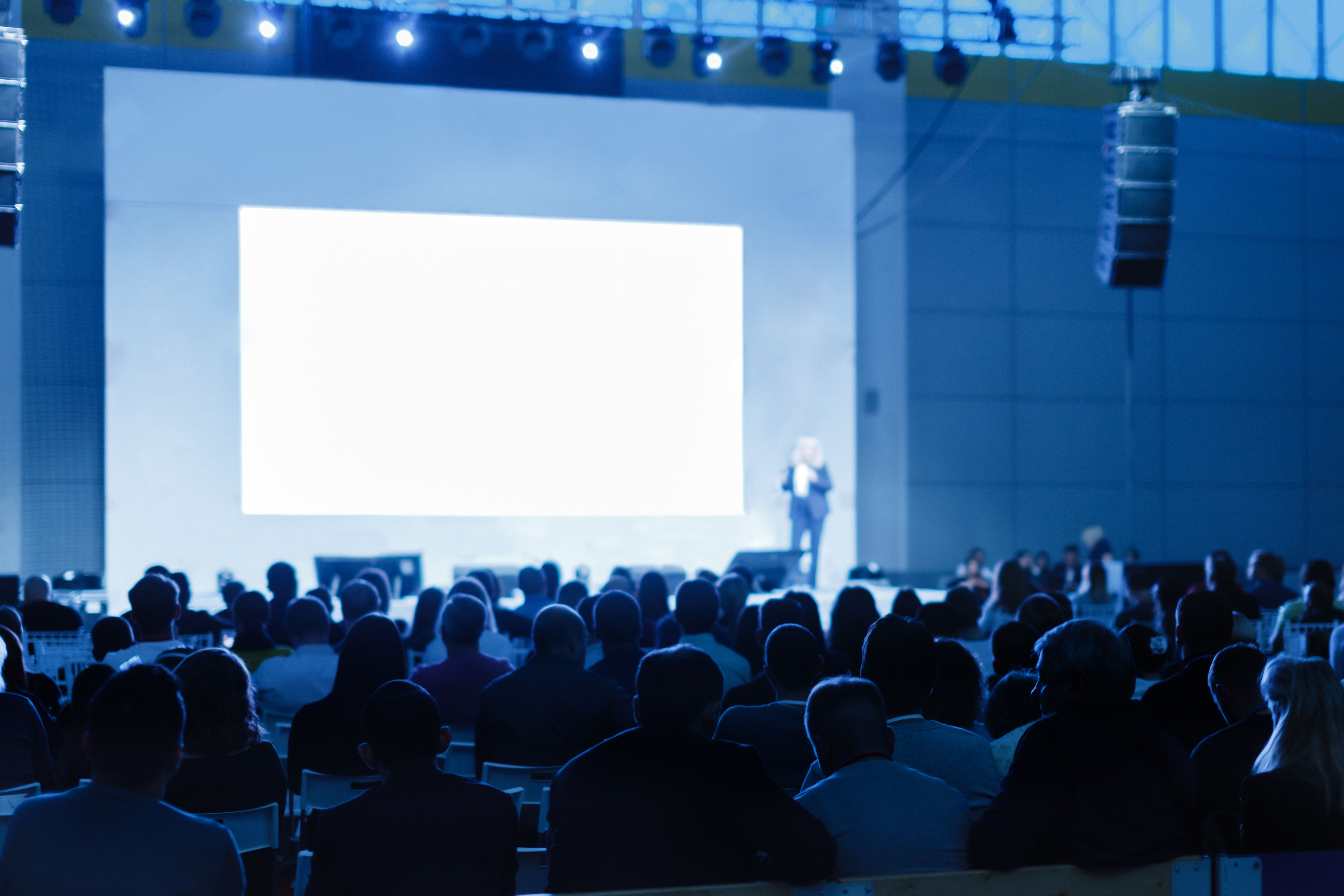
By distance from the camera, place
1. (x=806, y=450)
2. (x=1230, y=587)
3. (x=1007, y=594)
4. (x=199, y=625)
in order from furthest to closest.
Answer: (x=806, y=450)
(x=1007, y=594)
(x=1230, y=587)
(x=199, y=625)

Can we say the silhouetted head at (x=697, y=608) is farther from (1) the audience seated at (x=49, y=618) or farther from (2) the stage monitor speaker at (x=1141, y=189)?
(2) the stage monitor speaker at (x=1141, y=189)

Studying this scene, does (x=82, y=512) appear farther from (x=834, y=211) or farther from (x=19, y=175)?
(x=834, y=211)

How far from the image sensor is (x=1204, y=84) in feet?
44.9

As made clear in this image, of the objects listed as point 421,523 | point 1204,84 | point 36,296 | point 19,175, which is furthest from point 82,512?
point 1204,84

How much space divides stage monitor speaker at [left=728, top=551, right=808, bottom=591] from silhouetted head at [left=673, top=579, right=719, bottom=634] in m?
4.69

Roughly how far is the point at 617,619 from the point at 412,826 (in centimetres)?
Result: 219

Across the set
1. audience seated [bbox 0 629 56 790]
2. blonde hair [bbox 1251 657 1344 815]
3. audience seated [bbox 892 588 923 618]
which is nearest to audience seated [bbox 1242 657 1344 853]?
blonde hair [bbox 1251 657 1344 815]

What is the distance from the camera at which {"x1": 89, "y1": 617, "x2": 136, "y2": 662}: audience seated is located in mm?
4145

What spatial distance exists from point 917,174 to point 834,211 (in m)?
1.71

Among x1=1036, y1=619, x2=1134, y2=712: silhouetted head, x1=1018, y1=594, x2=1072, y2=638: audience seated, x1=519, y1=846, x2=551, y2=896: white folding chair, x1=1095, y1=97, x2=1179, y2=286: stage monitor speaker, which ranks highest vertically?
x1=1095, y1=97, x2=1179, y2=286: stage monitor speaker

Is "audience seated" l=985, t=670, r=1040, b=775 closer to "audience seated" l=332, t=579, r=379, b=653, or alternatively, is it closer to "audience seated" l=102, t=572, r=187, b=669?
"audience seated" l=102, t=572, r=187, b=669

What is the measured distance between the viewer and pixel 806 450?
11.1m

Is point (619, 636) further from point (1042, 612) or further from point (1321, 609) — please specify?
point (1321, 609)

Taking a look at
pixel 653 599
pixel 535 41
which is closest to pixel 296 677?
pixel 653 599
